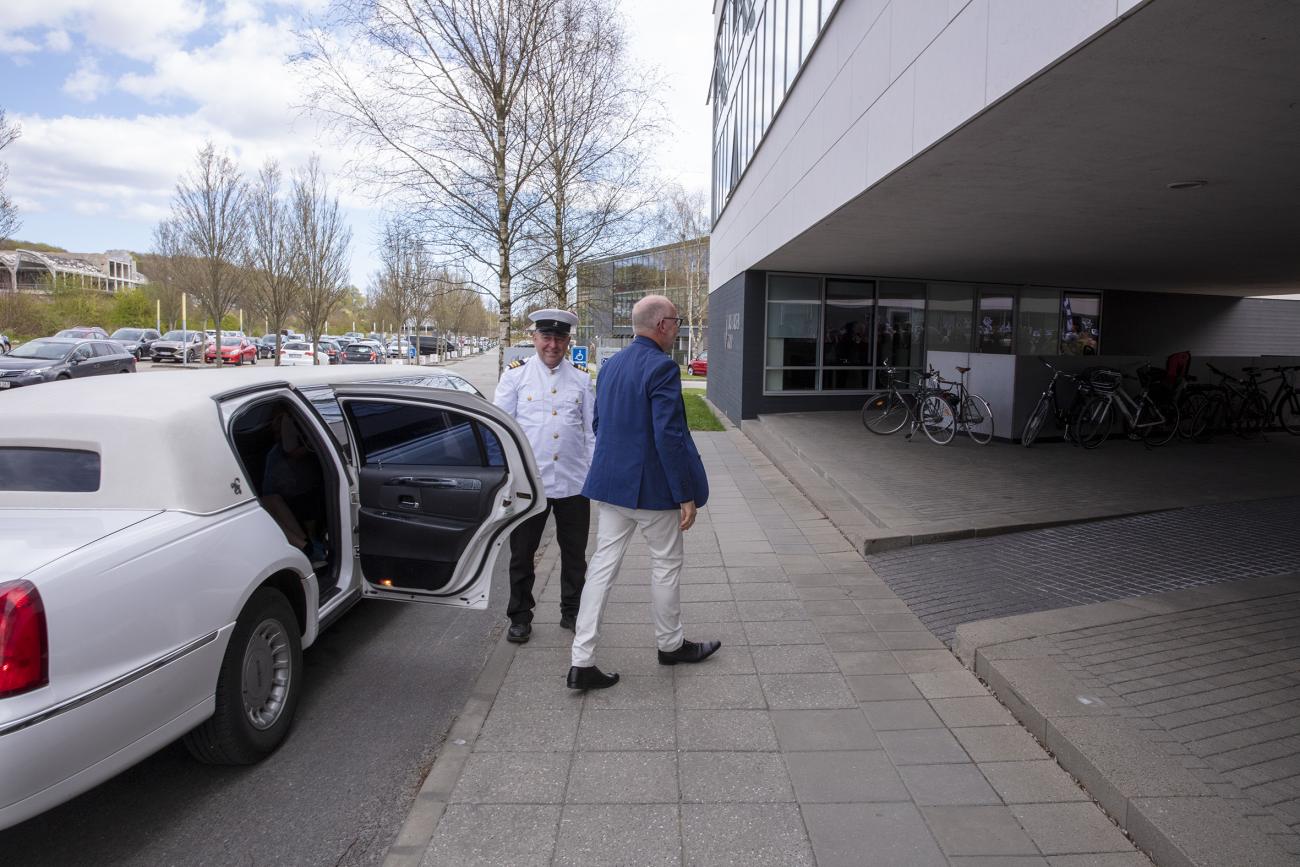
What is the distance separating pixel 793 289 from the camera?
15.6 metres

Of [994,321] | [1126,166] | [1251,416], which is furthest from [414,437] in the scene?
[994,321]

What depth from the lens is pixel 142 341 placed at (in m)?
43.5

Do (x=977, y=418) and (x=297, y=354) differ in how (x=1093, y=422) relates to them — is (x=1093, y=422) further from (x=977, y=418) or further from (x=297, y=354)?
(x=297, y=354)

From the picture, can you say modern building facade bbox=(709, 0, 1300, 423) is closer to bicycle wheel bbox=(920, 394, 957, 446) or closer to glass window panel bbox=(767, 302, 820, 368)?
glass window panel bbox=(767, 302, 820, 368)

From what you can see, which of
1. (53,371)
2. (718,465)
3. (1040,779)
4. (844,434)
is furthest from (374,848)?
(53,371)

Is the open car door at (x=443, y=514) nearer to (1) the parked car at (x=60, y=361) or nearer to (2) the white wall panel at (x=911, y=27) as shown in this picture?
(2) the white wall panel at (x=911, y=27)

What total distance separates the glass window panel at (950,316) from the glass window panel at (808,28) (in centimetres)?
778

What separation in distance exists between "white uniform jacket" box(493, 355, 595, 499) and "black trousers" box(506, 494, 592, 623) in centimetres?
12

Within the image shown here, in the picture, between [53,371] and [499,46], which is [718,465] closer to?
[499,46]

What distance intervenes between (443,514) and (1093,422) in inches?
406

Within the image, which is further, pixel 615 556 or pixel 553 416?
pixel 553 416

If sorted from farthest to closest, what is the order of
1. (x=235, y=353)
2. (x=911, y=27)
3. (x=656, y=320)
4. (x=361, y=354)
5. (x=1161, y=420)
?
(x=361, y=354) → (x=235, y=353) → (x=1161, y=420) → (x=911, y=27) → (x=656, y=320)

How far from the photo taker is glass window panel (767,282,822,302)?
15.5 metres

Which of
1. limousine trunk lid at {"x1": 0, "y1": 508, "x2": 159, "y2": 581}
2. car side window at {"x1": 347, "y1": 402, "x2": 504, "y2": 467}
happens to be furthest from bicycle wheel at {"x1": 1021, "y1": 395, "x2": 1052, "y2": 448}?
limousine trunk lid at {"x1": 0, "y1": 508, "x2": 159, "y2": 581}
